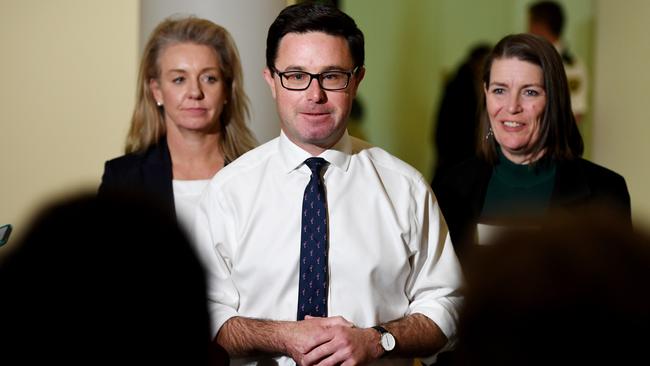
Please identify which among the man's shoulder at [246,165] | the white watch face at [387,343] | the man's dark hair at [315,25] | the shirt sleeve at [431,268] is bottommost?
the white watch face at [387,343]

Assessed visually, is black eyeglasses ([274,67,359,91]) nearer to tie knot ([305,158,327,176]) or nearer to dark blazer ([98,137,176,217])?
tie knot ([305,158,327,176])

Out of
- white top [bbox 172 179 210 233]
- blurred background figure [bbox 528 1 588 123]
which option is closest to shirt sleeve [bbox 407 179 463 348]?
white top [bbox 172 179 210 233]

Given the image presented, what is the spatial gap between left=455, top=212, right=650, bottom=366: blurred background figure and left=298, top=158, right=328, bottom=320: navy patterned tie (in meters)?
1.47

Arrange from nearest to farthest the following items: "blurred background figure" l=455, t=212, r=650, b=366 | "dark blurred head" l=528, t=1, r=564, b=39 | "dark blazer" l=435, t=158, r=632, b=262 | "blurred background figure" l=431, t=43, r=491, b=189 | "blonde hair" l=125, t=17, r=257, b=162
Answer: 1. "blurred background figure" l=455, t=212, r=650, b=366
2. "dark blazer" l=435, t=158, r=632, b=262
3. "blonde hair" l=125, t=17, r=257, b=162
4. "dark blurred head" l=528, t=1, r=564, b=39
5. "blurred background figure" l=431, t=43, r=491, b=189

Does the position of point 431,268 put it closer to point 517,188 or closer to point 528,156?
point 517,188

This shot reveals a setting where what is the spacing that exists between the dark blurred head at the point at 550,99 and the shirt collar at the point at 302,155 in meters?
0.75

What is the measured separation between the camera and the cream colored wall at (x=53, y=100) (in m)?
4.30

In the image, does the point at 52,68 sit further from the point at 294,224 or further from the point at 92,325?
the point at 92,325

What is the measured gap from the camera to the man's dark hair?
229 centimetres

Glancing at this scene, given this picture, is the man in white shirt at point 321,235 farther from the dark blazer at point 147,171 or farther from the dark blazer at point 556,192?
the dark blazer at point 147,171

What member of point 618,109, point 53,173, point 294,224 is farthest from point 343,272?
point 618,109

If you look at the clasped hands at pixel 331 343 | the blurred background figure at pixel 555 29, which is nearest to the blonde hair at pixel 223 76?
the clasped hands at pixel 331 343

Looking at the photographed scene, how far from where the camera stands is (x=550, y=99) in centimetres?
282

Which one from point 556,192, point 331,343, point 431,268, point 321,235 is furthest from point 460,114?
point 331,343
